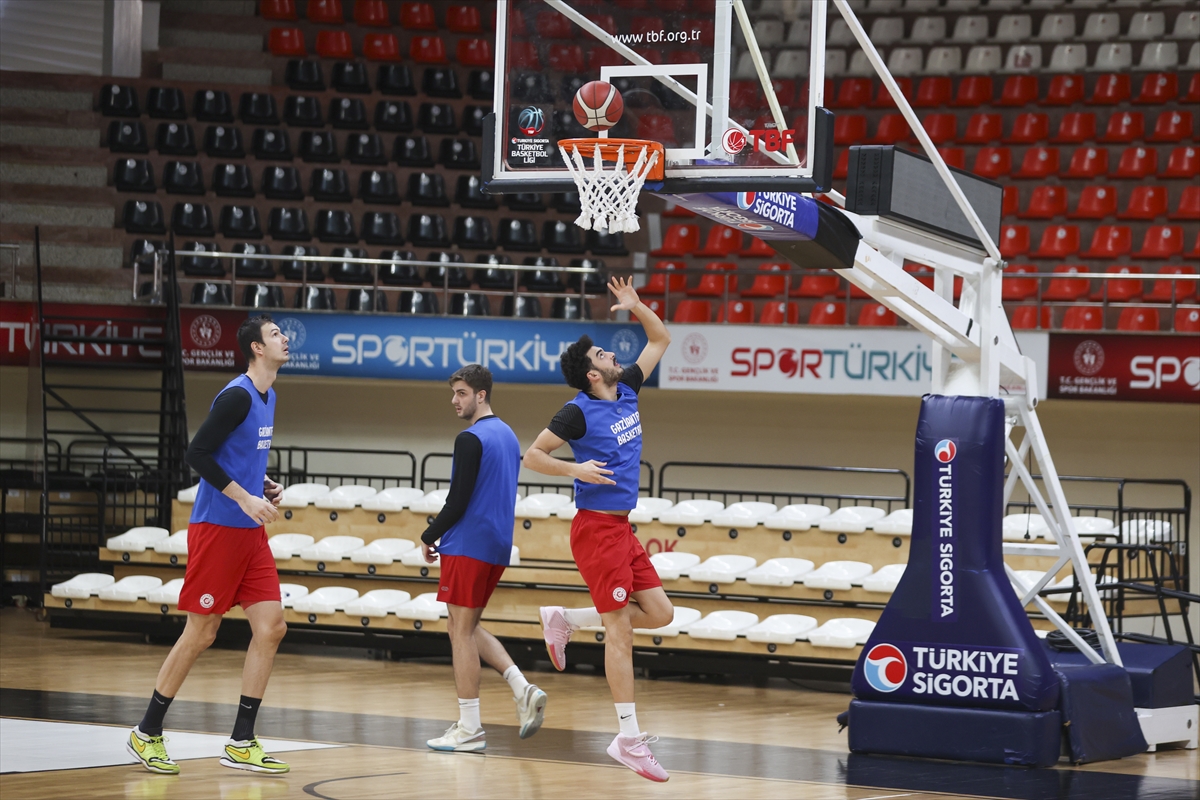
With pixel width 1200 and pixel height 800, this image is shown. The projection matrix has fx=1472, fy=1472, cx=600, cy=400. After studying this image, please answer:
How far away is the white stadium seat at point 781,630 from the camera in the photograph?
422 inches

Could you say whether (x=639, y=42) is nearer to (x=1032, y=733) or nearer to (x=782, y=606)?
(x=1032, y=733)

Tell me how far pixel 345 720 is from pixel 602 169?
12.8 feet

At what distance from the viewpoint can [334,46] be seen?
2006 cm

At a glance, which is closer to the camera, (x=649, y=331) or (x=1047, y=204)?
(x=649, y=331)

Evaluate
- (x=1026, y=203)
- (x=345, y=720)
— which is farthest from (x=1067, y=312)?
(x=345, y=720)

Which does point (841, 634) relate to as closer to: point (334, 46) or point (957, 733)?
point (957, 733)

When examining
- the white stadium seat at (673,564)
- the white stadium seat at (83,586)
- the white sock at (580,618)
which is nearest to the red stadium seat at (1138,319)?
the white stadium seat at (673,564)

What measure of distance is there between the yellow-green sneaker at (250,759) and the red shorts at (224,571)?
620 mm

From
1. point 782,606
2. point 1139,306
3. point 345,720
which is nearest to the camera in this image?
point 345,720

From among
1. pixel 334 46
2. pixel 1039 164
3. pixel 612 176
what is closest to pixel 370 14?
pixel 334 46

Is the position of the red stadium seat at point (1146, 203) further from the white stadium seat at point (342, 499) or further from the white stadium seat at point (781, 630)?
the white stadium seat at point (342, 499)

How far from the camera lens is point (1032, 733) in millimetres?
7531

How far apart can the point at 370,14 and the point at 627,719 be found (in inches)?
619

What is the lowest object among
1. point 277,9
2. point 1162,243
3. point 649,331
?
point 649,331
